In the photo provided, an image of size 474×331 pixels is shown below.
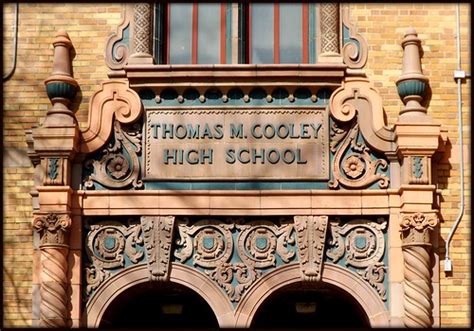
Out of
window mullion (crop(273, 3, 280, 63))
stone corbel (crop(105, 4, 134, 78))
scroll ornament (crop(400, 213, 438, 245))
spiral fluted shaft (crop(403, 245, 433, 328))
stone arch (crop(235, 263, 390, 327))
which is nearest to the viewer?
spiral fluted shaft (crop(403, 245, 433, 328))

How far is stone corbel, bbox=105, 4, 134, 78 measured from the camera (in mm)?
18047

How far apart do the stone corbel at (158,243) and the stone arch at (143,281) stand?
0.11m

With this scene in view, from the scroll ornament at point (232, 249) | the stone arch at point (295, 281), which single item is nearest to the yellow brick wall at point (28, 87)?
the scroll ornament at point (232, 249)

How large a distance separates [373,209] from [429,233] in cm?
85

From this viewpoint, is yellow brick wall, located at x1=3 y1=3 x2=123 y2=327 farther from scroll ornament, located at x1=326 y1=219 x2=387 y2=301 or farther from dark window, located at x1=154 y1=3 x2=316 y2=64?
scroll ornament, located at x1=326 y1=219 x2=387 y2=301

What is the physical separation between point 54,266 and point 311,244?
358 centimetres

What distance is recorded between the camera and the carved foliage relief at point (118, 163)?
17.5m

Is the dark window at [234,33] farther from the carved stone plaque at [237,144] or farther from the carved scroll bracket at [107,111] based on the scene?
the carved stone plaque at [237,144]

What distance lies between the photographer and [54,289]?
17.0 meters

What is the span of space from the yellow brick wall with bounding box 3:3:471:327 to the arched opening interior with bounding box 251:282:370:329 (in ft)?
8.35

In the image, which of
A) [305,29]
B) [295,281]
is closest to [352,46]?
[305,29]

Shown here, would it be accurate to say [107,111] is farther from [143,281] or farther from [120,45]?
[143,281]

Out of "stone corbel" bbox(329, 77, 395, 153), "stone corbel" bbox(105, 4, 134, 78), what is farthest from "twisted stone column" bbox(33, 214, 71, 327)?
"stone corbel" bbox(329, 77, 395, 153)

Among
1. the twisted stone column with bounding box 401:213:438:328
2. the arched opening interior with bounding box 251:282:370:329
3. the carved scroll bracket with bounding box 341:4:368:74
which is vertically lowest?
the arched opening interior with bounding box 251:282:370:329
